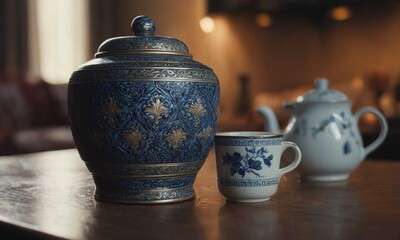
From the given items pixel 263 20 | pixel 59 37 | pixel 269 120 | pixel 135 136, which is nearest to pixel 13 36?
pixel 59 37

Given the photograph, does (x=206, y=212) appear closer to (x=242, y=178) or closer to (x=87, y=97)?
(x=242, y=178)

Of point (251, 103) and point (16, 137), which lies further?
point (251, 103)

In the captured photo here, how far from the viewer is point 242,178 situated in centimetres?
73

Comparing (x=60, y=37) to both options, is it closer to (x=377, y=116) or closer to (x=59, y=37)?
(x=59, y=37)

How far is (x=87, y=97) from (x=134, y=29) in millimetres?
125

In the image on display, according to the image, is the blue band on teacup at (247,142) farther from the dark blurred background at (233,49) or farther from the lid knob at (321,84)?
the dark blurred background at (233,49)

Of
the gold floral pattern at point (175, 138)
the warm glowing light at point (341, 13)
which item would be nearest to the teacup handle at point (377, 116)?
the gold floral pattern at point (175, 138)

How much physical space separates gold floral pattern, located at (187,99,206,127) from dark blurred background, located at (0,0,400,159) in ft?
4.89

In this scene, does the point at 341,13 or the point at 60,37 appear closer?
the point at 341,13

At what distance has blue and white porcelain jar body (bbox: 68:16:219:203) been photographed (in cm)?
69

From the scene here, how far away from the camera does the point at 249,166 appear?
0.73m

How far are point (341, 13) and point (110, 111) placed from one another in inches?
110

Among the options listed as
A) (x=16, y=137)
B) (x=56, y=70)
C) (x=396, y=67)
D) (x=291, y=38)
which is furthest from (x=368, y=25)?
(x=56, y=70)

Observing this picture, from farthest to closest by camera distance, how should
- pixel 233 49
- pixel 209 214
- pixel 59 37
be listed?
pixel 59 37 < pixel 233 49 < pixel 209 214
